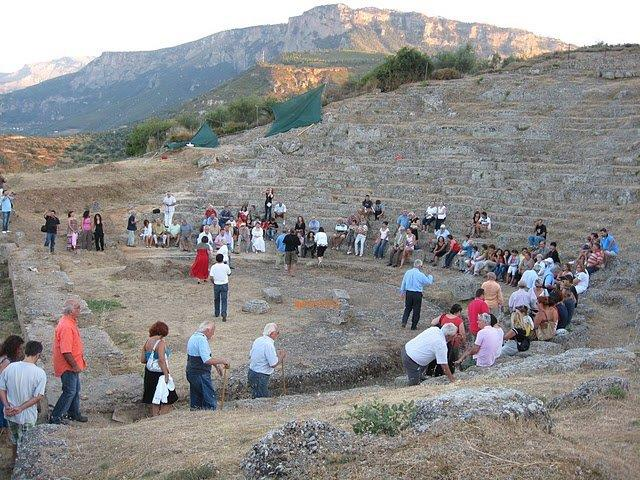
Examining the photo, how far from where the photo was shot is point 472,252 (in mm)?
17578

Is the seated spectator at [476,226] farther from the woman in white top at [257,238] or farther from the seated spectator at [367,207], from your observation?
the woman in white top at [257,238]

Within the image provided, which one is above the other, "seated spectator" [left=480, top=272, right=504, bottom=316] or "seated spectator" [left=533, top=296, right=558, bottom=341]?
"seated spectator" [left=480, top=272, right=504, bottom=316]

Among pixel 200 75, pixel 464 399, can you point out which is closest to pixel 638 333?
pixel 464 399

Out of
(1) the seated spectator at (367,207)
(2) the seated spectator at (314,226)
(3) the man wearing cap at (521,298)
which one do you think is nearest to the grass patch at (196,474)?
(3) the man wearing cap at (521,298)

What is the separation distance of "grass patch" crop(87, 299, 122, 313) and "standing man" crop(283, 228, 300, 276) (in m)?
5.14

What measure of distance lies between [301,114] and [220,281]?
1967cm

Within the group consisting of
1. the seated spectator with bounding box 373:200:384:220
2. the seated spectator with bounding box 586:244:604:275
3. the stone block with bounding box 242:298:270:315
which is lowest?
the stone block with bounding box 242:298:270:315

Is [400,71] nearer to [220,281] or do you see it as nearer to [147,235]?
[147,235]


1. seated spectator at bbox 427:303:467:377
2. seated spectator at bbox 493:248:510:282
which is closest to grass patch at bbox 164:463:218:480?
seated spectator at bbox 427:303:467:377

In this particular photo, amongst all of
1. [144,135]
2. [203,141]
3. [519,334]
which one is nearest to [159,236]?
[203,141]

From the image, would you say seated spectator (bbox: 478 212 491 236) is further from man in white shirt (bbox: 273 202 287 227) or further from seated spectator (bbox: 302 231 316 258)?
man in white shirt (bbox: 273 202 287 227)

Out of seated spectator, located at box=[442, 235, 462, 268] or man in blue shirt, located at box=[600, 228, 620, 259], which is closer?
man in blue shirt, located at box=[600, 228, 620, 259]

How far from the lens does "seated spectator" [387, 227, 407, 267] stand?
18531 mm

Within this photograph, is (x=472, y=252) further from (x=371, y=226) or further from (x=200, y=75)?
(x=200, y=75)
